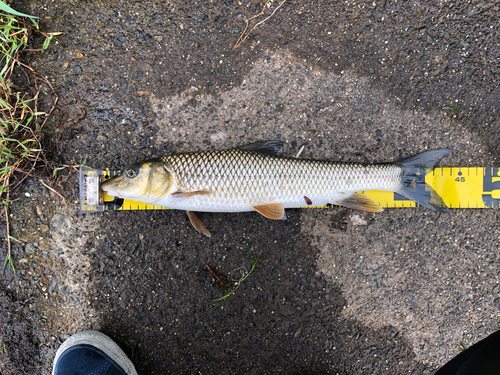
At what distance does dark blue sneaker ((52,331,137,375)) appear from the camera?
2830mm

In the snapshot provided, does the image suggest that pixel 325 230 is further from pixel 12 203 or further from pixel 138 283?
pixel 12 203

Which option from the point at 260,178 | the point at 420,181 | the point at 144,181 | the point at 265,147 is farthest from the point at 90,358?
the point at 420,181

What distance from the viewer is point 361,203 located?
Answer: 2.76 meters

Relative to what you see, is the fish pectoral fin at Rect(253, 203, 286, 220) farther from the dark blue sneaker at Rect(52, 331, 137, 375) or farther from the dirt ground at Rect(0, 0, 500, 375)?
the dark blue sneaker at Rect(52, 331, 137, 375)

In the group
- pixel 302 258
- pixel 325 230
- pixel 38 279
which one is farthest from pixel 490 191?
pixel 38 279

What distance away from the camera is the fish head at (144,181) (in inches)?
104

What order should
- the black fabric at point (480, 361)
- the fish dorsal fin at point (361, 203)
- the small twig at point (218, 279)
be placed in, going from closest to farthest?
1. the black fabric at point (480, 361)
2. the fish dorsal fin at point (361, 203)
3. the small twig at point (218, 279)

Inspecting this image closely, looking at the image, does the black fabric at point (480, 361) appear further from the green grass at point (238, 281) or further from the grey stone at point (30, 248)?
the grey stone at point (30, 248)

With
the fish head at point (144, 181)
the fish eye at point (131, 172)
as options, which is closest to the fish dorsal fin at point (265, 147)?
the fish head at point (144, 181)

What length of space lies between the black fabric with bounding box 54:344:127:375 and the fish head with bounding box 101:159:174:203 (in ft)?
5.31

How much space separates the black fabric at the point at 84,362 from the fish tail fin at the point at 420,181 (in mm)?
3391

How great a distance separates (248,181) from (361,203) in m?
1.12

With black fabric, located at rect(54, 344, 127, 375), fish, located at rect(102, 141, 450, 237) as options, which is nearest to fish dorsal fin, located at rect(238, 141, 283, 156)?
fish, located at rect(102, 141, 450, 237)

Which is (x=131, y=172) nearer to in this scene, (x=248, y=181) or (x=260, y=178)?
(x=248, y=181)
